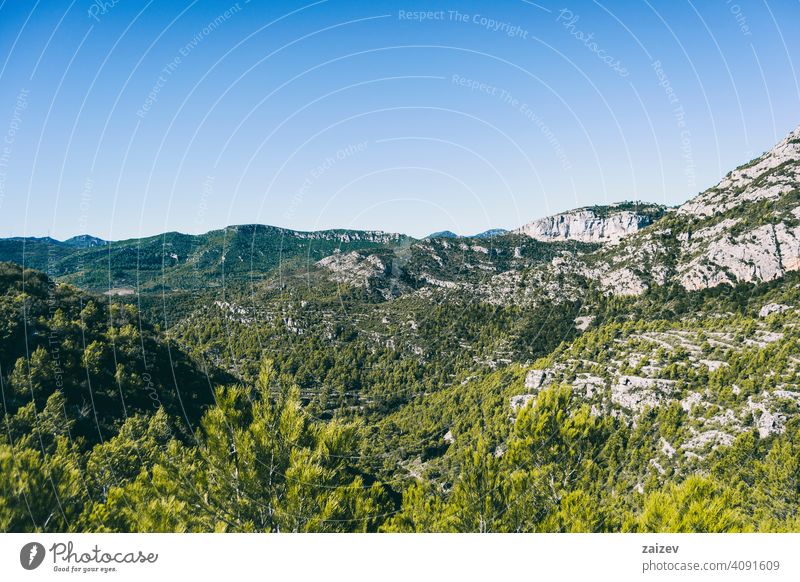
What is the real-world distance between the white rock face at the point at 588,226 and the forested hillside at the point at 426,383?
294 cm

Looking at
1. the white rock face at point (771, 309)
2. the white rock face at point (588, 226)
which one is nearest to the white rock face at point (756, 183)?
the white rock face at point (771, 309)

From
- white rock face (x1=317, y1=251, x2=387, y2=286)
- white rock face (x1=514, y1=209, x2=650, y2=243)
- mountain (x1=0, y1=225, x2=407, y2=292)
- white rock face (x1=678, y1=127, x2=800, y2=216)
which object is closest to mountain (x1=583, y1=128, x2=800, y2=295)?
white rock face (x1=678, y1=127, x2=800, y2=216)

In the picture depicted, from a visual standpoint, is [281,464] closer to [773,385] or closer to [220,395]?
[220,395]

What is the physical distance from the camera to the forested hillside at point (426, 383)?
22.0 ft

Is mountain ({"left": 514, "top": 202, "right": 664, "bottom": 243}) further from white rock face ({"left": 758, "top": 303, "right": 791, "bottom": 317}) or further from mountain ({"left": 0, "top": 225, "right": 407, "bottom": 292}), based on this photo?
mountain ({"left": 0, "top": 225, "right": 407, "bottom": 292})

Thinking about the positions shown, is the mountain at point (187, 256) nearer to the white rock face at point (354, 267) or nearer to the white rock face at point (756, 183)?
the white rock face at point (354, 267)

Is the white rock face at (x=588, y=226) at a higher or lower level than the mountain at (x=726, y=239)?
higher

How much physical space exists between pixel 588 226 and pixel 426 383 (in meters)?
115

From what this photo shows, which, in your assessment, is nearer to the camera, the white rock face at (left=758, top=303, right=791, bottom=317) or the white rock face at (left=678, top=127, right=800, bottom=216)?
the white rock face at (left=758, top=303, right=791, bottom=317)

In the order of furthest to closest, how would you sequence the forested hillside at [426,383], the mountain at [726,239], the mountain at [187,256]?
the mountain at [187,256], the mountain at [726,239], the forested hillside at [426,383]

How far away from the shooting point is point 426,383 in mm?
70812

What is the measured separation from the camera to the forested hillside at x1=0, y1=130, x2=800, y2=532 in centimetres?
672

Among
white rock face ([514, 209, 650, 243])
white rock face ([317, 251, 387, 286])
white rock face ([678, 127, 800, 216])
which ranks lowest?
white rock face ([317, 251, 387, 286])

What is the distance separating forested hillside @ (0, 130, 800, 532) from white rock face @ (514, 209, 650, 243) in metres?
2.94
